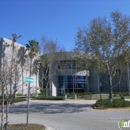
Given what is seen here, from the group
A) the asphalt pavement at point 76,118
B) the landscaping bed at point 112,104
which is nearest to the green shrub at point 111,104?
the landscaping bed at point 112,104

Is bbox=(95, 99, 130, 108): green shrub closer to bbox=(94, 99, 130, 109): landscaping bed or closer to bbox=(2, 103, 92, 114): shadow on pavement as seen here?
bbox=(94, 99, 130, 109): landscaping bed

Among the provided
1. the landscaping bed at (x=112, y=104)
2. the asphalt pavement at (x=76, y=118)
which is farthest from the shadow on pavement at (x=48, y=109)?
the landscaping bed at (x=112, y=104)

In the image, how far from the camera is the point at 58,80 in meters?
50.7

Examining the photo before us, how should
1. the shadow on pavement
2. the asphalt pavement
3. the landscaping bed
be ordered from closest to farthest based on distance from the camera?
the asphalt pavement < the shadow on pavement < the landscaping bed

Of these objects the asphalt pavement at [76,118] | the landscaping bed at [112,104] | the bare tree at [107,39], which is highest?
the bare tree at [107,39]

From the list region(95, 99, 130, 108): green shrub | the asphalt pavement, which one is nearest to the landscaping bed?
region(95, 99, 130, 108): green shrub

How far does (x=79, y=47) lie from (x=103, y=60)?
2903 mm

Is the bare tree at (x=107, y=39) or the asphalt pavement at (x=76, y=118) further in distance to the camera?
the bare tree at (x=107, y=39)

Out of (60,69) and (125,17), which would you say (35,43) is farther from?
(125,17)

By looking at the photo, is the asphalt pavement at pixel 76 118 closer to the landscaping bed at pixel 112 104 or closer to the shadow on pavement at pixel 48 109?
the shadow on pavement at pixel 48 109

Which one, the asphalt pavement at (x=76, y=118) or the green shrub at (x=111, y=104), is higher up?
the green shrub at (x=111, y=104)

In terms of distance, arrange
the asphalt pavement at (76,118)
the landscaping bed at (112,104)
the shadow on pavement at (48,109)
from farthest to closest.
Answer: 1. the landscaping bed at (112,104)
2. the shadow on pavement at (48,109)
3. the asphalt pavement at (76,118)

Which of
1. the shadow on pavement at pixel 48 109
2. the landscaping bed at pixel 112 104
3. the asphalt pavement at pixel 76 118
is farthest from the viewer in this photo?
the landscaping bed at pixel 112 104

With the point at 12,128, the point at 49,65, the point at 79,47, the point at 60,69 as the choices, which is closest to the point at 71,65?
the point at 60,69
